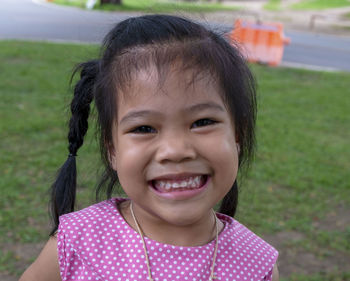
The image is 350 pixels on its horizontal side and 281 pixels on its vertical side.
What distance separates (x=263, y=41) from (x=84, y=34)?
459 cm

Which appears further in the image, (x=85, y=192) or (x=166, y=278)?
(x=85, y=192)

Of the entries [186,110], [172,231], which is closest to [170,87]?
[186,110]

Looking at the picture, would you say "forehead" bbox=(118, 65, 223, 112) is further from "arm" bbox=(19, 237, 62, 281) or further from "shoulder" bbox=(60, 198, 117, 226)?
"arm" bbox=(19, 237, 62, 281)

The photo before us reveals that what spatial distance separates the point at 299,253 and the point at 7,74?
4.98 m

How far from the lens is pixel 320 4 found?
993 inches

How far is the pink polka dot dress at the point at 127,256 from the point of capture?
1527mm

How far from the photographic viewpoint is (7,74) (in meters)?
6.93

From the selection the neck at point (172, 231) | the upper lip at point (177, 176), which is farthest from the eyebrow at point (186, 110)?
the neck at point (172, 231)

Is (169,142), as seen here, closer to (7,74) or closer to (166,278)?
(166,278)

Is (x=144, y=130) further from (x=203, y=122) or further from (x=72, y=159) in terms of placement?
(x=72, y=159)

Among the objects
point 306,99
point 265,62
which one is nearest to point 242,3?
point 265,62

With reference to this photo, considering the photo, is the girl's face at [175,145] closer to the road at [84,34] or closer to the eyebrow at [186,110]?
the eyebrow at [186,110]

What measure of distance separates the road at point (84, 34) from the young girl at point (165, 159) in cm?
740

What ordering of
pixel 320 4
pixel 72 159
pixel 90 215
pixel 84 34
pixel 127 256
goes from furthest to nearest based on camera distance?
pixel 320 4 < pixel 84 34 < pixel 72 159 < pixel 90 215 < pixel 127 256
